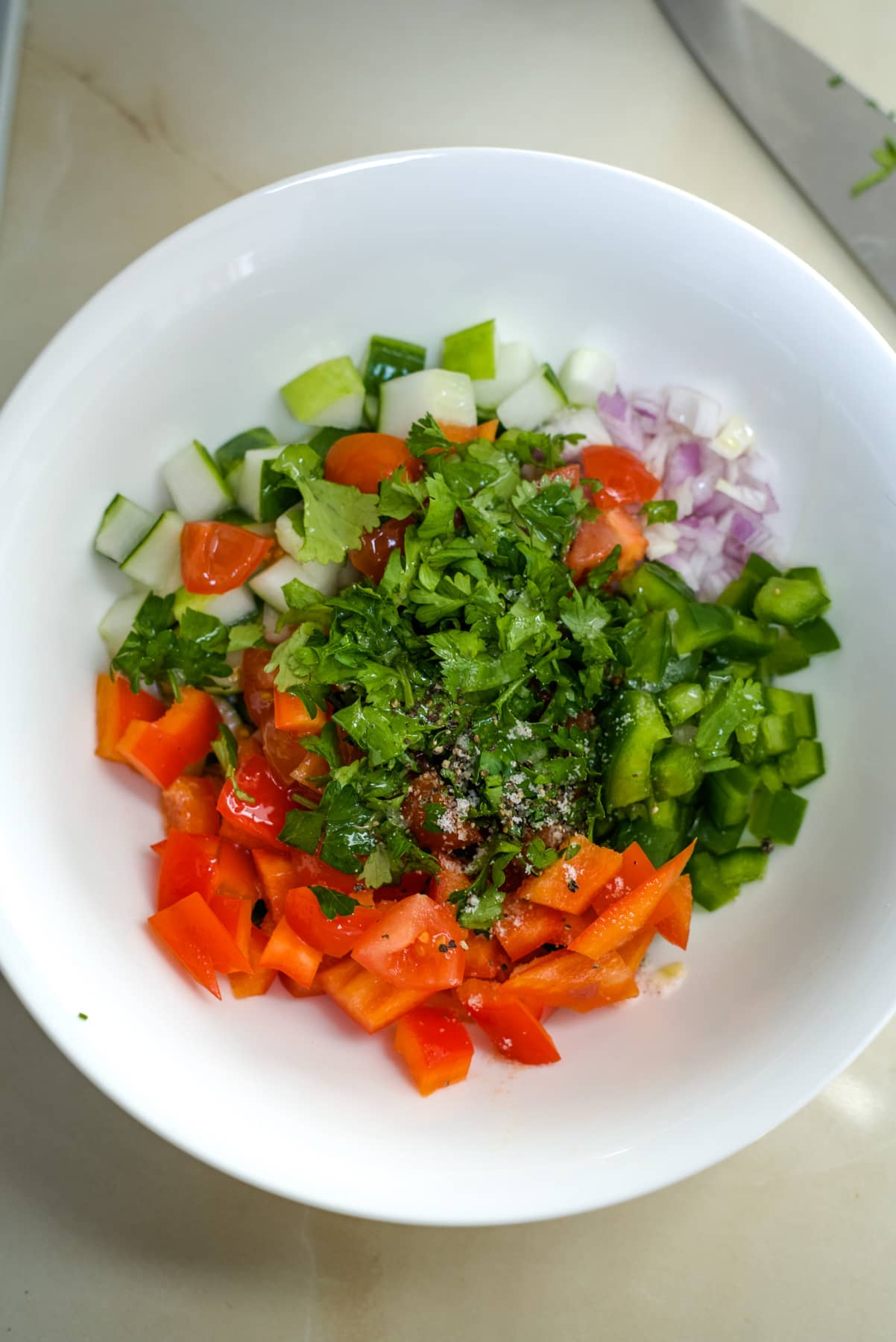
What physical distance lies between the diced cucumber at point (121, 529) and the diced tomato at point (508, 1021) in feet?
3.17

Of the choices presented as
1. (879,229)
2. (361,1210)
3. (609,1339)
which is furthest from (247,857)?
(879,229)

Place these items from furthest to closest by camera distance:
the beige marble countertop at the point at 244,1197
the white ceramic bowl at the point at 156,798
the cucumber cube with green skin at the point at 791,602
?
the beige marble countertop at the point at 244,1197
the cucumber cube with green skin at the point at 791,602
the white ceramic bowl at the point at 156,798

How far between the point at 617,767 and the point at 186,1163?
3.74 feet

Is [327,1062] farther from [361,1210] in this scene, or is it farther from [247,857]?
[247,857]

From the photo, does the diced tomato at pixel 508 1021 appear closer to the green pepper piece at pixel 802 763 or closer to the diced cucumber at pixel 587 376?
the green pepper piece at pixel 802 763

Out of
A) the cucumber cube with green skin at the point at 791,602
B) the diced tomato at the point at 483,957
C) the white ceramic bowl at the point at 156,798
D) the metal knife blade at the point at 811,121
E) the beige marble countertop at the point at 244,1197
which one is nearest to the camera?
the white ceramic bowl at the point at 156,798

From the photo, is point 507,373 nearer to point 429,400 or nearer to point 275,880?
point 429,400

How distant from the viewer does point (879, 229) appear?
1.95 m

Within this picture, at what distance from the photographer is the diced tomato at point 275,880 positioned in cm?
164

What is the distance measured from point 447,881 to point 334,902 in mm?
199

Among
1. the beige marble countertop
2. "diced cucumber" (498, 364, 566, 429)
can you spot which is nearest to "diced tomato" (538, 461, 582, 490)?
"diced cucumber" (498, 364, 566, 429)

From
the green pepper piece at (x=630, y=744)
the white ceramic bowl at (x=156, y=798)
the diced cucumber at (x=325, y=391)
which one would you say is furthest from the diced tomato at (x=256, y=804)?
the diced cucumber at (x=325, y=391)

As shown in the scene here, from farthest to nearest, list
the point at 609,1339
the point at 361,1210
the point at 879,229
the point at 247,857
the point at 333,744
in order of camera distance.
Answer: the point at 879,229
the point at 609,1339
the point at 247,857
the point at 333,744
the point at 361,1210

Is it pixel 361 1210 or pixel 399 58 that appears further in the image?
pixel 399 58
